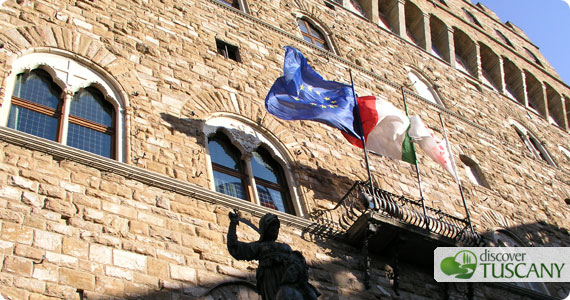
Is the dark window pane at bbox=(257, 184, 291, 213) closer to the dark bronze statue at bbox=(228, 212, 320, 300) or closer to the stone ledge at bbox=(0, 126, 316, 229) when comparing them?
the stone ledge at bbox=(0, 126, 316, 229)

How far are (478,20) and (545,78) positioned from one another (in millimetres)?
2454

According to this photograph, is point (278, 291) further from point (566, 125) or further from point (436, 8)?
point (566, 125)

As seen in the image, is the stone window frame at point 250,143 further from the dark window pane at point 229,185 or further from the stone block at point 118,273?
the stone block at point 118,273

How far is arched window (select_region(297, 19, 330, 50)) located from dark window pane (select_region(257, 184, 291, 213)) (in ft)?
15.6

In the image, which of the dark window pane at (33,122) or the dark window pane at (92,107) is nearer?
the dark window pane at (33,122)

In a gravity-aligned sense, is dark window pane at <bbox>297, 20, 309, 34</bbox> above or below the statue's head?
above

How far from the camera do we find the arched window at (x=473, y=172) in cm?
1162

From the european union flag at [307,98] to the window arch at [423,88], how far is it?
14.7ft

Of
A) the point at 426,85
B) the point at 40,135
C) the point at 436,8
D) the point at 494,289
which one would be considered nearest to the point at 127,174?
the point at 40,135

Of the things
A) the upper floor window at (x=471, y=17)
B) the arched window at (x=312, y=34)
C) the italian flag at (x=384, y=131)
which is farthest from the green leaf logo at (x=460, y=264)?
the upper floor window at (x=471, y=17)

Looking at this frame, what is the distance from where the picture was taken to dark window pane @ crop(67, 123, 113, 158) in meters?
6.91

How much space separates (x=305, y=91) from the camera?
8.92 meters

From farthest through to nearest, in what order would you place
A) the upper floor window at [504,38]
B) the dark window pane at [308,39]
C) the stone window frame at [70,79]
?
the upper floor window at [504,38] → the dark window pane at [308,39] → the stone window frame at [70,79]

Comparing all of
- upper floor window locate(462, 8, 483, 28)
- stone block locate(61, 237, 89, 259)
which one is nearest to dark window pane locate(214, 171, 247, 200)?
stone block locate(61, 237, 89, 259)
